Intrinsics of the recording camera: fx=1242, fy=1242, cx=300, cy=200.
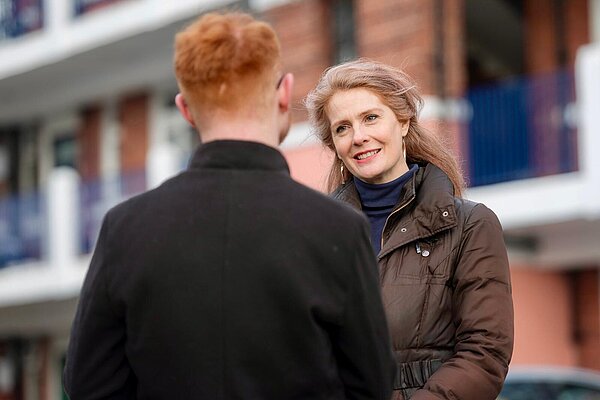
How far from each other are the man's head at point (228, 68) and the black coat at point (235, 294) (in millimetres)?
84

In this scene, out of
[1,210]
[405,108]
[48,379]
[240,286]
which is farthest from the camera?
[48,379]

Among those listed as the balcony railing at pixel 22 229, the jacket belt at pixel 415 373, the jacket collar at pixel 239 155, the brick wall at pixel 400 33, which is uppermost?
the brick wall at pixel 400 33

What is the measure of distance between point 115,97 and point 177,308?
16.0 meters

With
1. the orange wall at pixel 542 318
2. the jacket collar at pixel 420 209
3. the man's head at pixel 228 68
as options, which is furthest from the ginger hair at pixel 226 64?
the orange wall at pixel 542 318

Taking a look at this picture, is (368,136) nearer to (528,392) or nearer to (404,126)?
(404,126)

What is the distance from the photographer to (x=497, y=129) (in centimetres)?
1185

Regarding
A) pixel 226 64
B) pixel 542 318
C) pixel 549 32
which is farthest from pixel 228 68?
pixel 549 32

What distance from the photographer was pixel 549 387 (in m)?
8.75

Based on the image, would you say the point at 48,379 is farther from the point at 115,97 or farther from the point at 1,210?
the point at 115,97

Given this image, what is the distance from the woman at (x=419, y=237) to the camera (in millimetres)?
3244

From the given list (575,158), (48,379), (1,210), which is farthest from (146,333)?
(48,379)

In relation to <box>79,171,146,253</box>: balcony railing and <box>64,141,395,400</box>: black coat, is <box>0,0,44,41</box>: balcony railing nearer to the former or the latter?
<box>79,171,146,253</box>: balcony railing

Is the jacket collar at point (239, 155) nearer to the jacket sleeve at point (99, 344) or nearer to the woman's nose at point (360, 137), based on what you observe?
the jacket sleeve at point (99, 344)

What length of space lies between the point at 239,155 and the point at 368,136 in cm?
94
